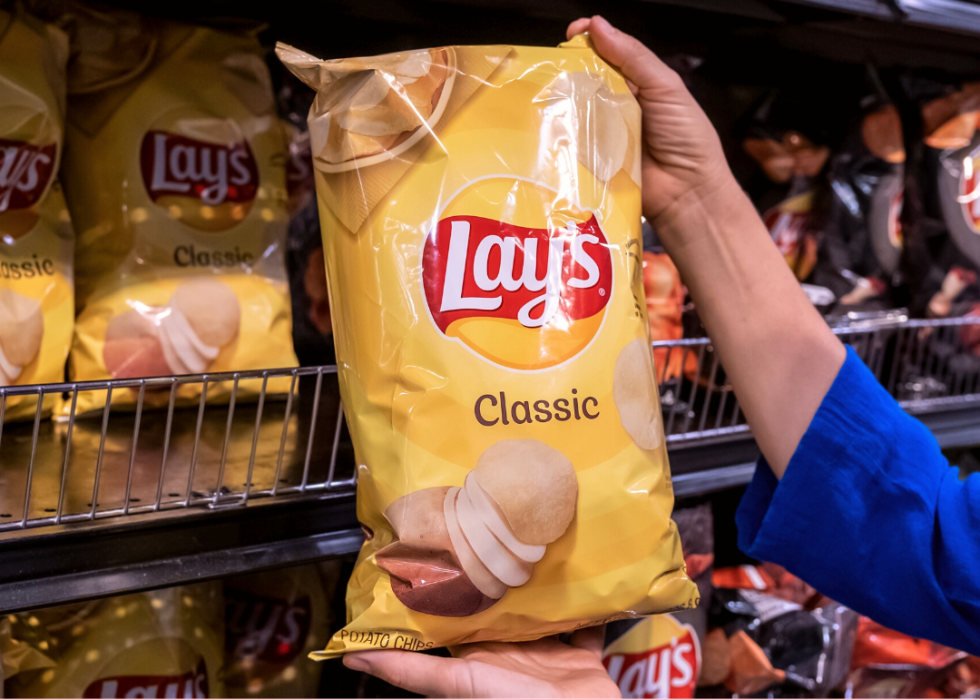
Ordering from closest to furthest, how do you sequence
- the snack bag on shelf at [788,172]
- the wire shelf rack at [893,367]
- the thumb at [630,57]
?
the thumb at [630,57] → the wire shelf rack at [893,367] → the snack bag on shelf at [788,172]

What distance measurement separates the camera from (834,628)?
1149 mm

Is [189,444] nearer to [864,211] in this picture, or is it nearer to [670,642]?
[670,642]

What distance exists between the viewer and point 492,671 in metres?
0.62

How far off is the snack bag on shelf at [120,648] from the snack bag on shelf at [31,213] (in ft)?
0.77

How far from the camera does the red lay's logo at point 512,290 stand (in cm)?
62

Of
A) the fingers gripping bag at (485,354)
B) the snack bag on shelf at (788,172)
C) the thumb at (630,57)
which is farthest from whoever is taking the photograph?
the snack bag on shelf at (788,172)

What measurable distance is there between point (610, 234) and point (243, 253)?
0.52 meters

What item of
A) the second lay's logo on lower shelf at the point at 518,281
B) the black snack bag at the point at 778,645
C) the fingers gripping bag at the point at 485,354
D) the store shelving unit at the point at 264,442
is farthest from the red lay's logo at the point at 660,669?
the second lay's logo on lower shelf at the point at 518,281

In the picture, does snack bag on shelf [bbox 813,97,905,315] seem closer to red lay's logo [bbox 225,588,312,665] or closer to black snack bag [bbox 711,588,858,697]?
black snack bag [bbox 711,588,858,697]

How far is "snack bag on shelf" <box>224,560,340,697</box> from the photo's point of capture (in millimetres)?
933

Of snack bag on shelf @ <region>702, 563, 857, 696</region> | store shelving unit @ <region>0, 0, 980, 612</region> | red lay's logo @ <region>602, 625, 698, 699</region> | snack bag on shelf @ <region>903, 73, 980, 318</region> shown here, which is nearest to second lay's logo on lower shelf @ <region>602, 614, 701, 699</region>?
red lay's logo @ <region>602, 625, 698, 699</region>

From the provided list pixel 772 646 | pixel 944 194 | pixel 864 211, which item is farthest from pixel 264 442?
pixel 944 194

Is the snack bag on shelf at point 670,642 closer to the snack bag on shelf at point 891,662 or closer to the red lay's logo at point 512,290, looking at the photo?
the snack bag on shelf at point 891,662

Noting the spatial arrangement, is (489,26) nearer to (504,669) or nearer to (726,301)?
(726,301)
